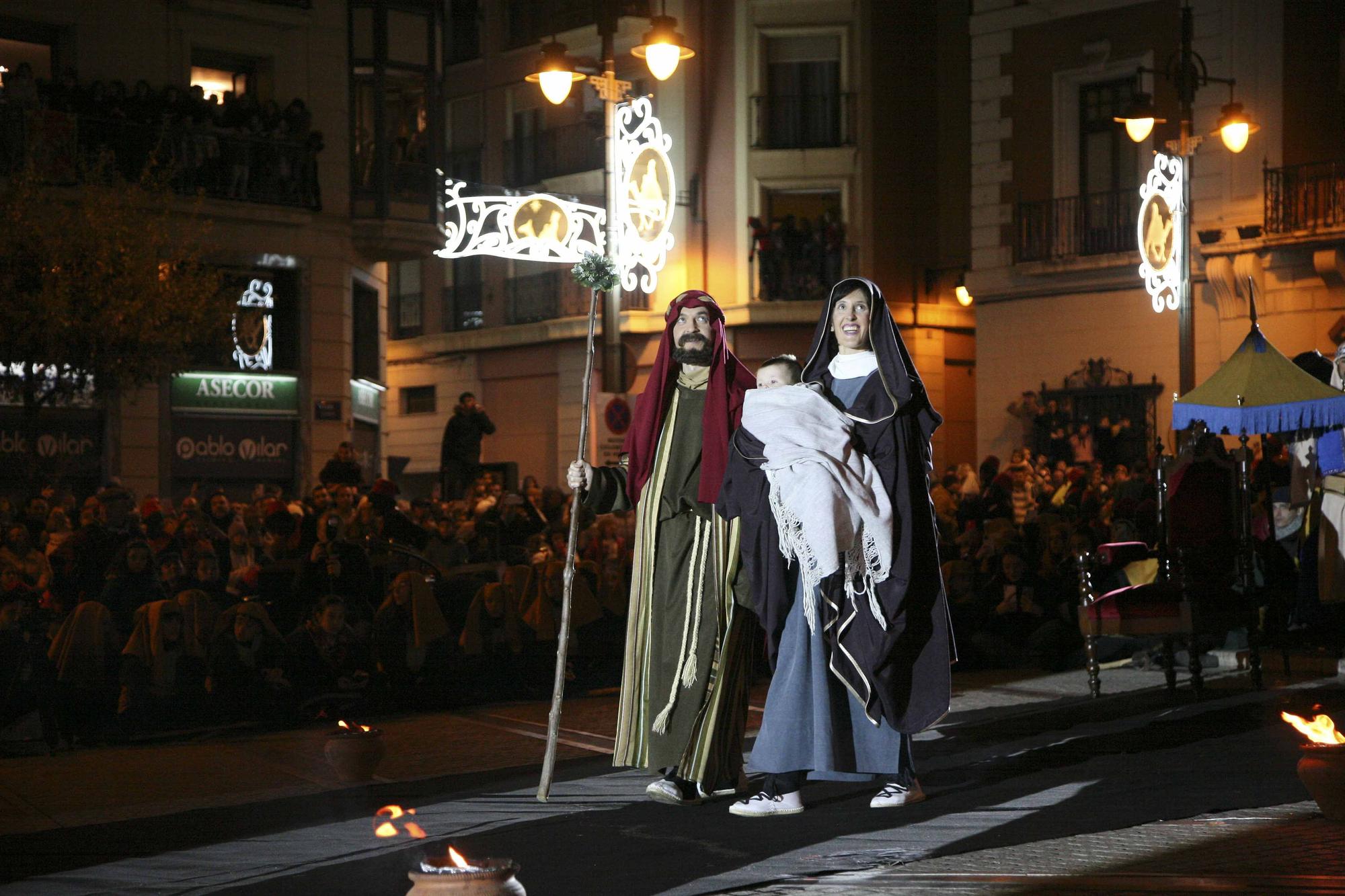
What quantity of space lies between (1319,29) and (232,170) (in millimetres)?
14428

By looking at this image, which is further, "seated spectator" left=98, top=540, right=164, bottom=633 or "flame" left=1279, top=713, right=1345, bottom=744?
"seated spectator" left=98, top=540, right=164, bottom=633

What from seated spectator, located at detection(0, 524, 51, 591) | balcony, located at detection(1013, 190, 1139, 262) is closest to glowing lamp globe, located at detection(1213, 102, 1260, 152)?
balcony, located at detection(1013, 190, 1139, 262)

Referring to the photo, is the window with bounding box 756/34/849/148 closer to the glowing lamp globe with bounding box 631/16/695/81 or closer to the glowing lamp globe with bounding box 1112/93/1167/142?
the glowing lamp globe with bounding box 1112/93/1167/142

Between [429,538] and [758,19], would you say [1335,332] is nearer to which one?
[429,538]

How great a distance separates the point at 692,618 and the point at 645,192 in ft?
45.1

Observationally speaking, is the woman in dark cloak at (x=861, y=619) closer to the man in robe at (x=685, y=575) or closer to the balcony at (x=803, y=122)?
the man in robe at (x=685, y=575)

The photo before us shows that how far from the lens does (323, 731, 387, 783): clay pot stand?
786cm

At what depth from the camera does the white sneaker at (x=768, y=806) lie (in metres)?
6.79

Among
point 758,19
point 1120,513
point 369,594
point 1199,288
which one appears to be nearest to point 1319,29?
point 1199,288

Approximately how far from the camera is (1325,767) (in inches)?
240

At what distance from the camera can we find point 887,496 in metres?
6.97

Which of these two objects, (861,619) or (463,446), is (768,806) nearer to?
(861,619)

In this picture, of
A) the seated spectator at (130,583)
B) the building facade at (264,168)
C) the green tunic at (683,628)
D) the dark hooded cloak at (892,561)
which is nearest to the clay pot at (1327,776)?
the dark hooded cloak at (892,561)

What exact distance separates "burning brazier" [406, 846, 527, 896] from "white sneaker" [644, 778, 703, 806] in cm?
298
